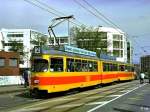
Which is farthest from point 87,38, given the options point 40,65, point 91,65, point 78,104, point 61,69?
point 78,104

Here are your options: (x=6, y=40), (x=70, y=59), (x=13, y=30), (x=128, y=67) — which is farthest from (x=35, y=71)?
(x=13, y=30)

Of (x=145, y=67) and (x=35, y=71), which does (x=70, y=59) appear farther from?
(x=145, y=67)

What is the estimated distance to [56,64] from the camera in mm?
27438

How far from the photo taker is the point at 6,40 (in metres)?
154

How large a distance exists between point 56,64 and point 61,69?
2.70ft

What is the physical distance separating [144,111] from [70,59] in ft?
40.7

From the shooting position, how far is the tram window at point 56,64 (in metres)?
26.9

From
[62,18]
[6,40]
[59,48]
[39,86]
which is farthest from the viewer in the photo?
[6,40]

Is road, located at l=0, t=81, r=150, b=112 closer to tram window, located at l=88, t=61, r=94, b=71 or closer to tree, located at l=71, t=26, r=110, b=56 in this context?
tram window, located at l=88, t=61, r=94, b=71

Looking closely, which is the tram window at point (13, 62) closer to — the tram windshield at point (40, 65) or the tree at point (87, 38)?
the tree at point (87, 38)

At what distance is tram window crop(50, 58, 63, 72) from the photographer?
26891 millimetres

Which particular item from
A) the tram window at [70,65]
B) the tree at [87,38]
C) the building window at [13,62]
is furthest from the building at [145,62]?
the tram window at [70,65]

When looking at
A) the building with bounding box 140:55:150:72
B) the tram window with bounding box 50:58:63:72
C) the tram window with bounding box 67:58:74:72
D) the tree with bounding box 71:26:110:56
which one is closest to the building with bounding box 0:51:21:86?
the tree with bounding box 71:26:110:56

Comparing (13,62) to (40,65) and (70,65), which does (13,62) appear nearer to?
(70,65)
